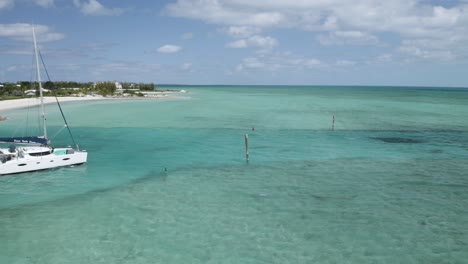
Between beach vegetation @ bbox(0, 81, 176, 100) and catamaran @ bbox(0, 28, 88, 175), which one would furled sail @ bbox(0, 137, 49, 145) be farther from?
beach vegetation @ bbox(0, 81, 176, 100)

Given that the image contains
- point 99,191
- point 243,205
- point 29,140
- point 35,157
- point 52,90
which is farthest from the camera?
point 52,90

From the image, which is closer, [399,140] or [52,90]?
[399,140]

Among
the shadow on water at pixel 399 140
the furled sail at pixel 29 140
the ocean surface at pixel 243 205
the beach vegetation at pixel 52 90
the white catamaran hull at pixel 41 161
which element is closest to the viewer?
the ocean surface at pixel 243 205

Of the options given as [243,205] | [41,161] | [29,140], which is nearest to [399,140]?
[243,205]

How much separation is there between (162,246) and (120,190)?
32.6ft

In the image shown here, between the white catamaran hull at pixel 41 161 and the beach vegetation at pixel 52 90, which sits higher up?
the beach vegetation at pixel 52 90

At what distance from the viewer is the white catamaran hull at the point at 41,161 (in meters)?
30.3

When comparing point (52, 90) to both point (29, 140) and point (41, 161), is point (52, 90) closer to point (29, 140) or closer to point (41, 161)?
point (29, 140)

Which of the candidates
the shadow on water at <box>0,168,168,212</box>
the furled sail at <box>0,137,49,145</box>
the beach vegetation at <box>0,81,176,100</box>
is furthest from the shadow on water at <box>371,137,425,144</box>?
the beach vegetation at <box>0,81,176,100</box>

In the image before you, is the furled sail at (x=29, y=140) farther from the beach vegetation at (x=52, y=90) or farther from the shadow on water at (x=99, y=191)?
the beach vegetation at (x=52, y=90)

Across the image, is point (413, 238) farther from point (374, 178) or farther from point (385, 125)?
point (385, 125)

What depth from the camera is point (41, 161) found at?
31688 millimetres

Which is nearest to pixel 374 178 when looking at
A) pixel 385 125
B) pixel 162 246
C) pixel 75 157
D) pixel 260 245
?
pixel 260 245

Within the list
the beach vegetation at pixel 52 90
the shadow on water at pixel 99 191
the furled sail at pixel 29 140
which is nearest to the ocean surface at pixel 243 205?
the shadow on water at pixel 99 191
